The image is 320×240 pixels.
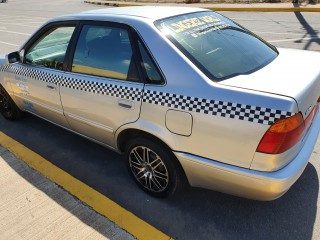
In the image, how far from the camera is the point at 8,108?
171 inches

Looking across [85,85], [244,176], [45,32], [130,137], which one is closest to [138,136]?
[130,137]

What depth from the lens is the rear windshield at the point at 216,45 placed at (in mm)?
2305

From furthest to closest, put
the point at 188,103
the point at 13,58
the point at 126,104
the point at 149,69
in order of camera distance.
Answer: the point at 13,58
the point at 126,104
the point at 149,69
the point at 188,103

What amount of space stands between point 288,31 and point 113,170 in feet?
27.1

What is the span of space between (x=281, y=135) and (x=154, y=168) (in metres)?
1.15

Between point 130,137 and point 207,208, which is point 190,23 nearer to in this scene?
point 130,137

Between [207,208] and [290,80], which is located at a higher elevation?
[290,80]

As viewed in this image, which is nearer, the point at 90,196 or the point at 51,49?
the point at 90,196

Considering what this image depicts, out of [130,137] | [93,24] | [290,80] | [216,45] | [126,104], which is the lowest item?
[130,137]

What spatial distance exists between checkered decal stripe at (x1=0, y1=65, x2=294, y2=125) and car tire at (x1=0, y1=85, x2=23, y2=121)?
5.20ft

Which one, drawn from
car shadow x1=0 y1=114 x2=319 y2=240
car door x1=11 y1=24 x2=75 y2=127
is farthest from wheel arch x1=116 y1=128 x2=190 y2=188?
car door x1=11 y1=24 x2=75 y2=127

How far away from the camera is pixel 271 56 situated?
270cm

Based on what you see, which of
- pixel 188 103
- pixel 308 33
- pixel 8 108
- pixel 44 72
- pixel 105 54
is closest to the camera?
pixel 188 103

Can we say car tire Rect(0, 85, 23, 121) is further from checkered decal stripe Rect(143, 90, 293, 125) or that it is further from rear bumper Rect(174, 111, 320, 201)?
rear bumper Rect(174, 111, 320, 201)
